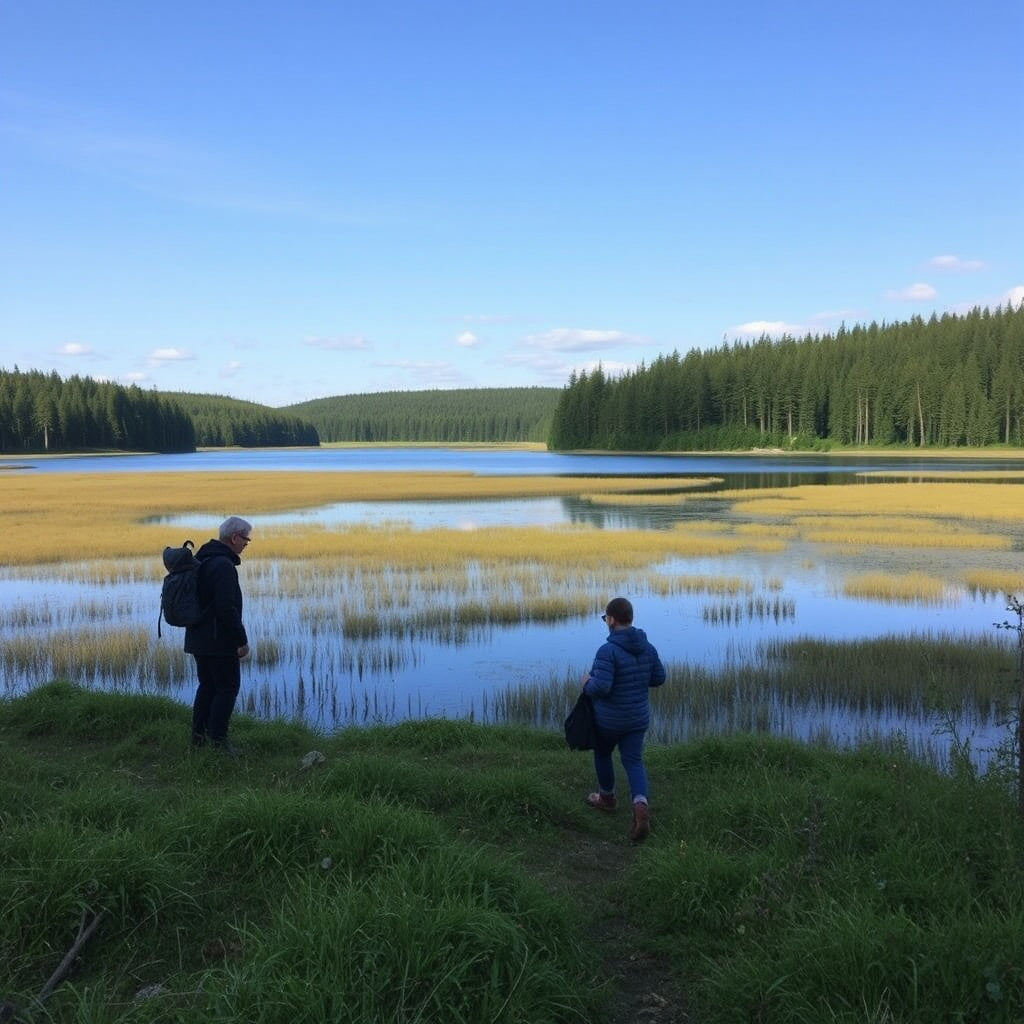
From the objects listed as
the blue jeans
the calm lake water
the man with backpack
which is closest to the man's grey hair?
the man with backpack

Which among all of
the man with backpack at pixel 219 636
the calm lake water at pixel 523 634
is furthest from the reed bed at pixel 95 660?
the man with backpack at pixel 219 636

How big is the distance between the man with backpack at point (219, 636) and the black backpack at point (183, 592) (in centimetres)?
5

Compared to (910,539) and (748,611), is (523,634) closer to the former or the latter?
(748,611)

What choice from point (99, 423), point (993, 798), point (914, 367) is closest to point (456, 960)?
point (993, 798)

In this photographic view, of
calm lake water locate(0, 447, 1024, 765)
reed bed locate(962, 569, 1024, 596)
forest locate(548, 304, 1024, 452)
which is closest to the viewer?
calm lake water locate(0, 447, 1024, 765)

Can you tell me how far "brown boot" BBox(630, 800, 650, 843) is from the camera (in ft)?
19.8

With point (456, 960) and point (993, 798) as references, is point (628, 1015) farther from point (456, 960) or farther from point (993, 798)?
point (993, 798)

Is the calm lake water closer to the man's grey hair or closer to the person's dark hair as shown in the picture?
the man's grey hair

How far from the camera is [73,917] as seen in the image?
4293mm

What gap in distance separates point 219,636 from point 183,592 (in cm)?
53

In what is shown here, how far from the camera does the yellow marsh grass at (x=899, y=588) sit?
18562 millimetres

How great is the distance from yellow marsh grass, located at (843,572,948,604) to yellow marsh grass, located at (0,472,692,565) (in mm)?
21377

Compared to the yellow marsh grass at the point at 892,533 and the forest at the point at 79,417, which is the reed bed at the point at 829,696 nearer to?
the yellow marsh grass at the point at 892,533

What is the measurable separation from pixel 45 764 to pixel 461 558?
1782 cm
